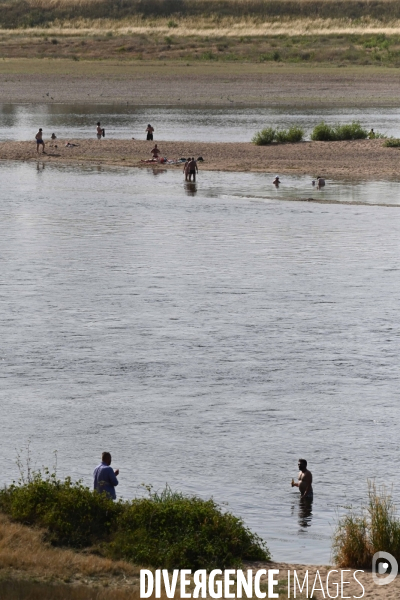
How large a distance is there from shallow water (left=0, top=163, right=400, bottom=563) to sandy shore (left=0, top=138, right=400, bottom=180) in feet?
30.7

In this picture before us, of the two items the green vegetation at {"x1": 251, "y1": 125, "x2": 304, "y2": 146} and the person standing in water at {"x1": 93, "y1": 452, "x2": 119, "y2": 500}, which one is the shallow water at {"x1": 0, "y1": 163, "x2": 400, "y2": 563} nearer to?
the person standing in water at {"x1": 93, "y1": 452, "x2": 119, "y2": 500}

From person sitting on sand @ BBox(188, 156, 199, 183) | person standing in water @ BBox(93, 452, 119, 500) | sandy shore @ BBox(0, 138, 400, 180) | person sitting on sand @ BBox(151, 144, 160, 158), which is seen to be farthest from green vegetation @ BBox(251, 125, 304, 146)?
person standing in water @ BBox(93, 452, 119, 500)

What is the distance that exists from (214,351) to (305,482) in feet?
23.5

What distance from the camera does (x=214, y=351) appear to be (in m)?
22.9

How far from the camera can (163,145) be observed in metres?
54.9

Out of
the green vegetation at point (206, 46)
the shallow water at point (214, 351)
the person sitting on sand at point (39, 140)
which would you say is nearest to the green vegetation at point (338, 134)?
the person sitting on sand at point (39, 140)

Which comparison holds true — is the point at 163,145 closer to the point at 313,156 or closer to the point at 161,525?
the point at 313,156

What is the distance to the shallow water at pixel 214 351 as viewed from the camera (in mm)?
17141

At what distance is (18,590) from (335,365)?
1183cm

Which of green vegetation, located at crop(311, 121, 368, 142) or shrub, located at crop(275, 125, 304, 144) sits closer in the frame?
shrub, located at crop(275, 125, 304, 144)

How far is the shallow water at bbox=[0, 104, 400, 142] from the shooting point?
60344mm

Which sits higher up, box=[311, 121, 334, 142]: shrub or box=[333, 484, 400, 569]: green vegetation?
box=[311, 121, 334, 142]: shrub

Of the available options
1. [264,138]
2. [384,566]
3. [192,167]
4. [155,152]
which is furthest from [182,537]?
[264,138]

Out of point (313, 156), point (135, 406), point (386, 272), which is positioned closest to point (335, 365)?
point (135, 406)
